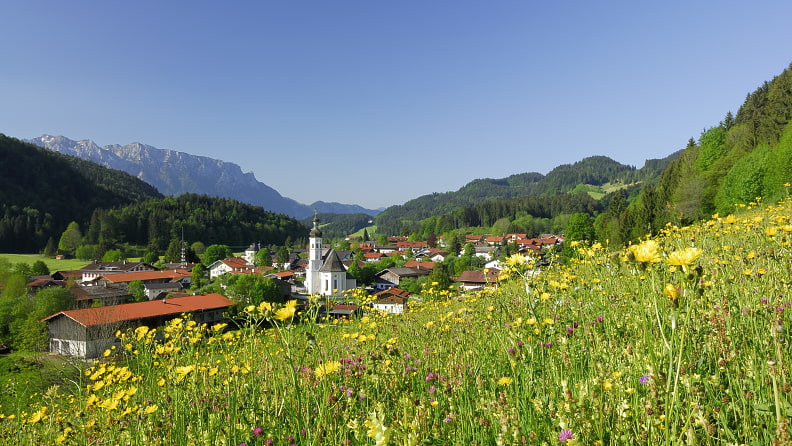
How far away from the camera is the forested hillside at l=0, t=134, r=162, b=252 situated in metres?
101

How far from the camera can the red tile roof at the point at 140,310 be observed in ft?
71.6

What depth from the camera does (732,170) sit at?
3075 cm

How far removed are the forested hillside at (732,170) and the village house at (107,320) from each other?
1152 inches

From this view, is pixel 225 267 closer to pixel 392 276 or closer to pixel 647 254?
pixel 392 276

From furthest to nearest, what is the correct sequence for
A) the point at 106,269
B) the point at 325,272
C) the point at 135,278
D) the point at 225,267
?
the point at 225,267
the point at 106,269
the point at 135,278
the point at 325,272

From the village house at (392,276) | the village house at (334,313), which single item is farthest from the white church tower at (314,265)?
the village house at (334,313)

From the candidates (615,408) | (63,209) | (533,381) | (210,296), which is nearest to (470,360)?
(533,381)

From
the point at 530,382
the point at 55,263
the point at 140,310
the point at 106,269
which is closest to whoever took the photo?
the point at 530,382

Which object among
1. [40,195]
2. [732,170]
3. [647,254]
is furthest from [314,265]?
[40,195]

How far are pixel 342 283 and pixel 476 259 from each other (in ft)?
108

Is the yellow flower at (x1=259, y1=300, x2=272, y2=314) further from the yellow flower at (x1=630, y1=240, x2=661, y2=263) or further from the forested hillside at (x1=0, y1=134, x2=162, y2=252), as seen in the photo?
the forested hillside at (x1=0, y1=134, x2=162, y2=252)

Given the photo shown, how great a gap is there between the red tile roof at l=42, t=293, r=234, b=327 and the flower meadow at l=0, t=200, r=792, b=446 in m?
21.1

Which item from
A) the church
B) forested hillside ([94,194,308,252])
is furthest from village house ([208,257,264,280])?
forested hillside ([94,194,308,252])

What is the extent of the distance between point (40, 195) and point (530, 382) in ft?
548
